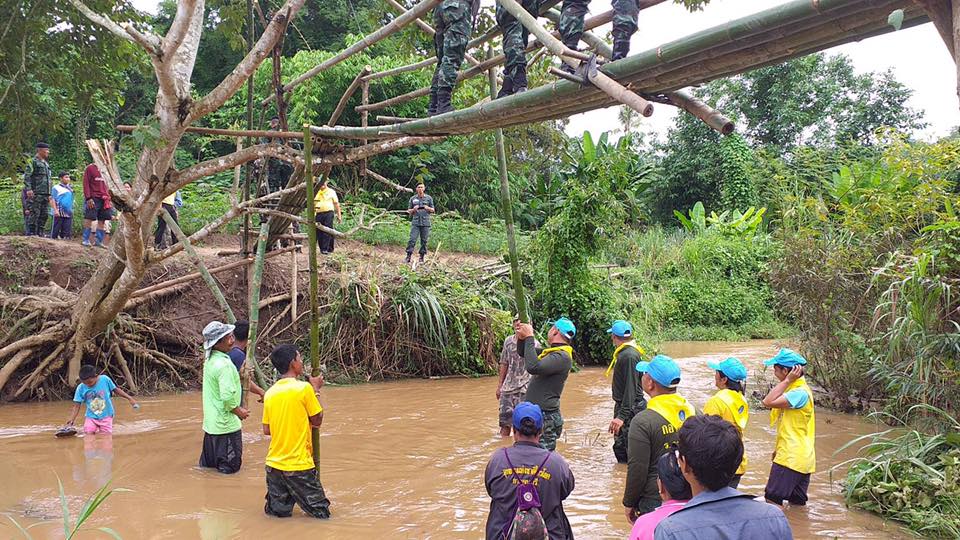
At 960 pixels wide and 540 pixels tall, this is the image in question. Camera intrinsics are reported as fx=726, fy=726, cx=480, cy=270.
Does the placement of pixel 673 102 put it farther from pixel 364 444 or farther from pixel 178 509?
pixel 364 444

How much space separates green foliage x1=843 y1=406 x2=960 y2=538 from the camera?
5.34 meters

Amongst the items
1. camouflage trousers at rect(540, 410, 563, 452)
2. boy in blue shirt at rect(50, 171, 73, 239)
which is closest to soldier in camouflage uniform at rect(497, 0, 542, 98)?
camouflage trousers at rect(540, 410, 563, 452)

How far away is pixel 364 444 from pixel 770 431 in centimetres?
501

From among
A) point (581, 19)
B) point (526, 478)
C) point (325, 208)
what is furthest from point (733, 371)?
point (325, 208)

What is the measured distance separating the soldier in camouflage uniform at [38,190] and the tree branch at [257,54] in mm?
6291

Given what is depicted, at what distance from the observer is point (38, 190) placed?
463 inches

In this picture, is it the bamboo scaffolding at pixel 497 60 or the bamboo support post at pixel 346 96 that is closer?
the bamboo scaffolding at pixel 497 60

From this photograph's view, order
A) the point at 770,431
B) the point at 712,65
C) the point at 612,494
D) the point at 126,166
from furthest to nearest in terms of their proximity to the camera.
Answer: the point at 126,166
the point at 770,431
the point at 612,494
the point at 712,65

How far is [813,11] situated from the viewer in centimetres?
321

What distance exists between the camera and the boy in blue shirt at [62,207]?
12.1m

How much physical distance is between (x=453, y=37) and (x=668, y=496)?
489 cm

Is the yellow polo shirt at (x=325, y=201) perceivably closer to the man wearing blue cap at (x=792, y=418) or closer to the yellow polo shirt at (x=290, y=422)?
the yellow polo shirt at (x=290, y=422)

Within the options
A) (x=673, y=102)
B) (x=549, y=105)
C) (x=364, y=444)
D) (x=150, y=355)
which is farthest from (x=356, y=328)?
(x=673, y=102)

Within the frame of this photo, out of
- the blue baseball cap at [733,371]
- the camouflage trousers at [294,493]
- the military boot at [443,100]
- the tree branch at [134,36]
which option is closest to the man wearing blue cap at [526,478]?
the blue baseball cap at [733,371]
